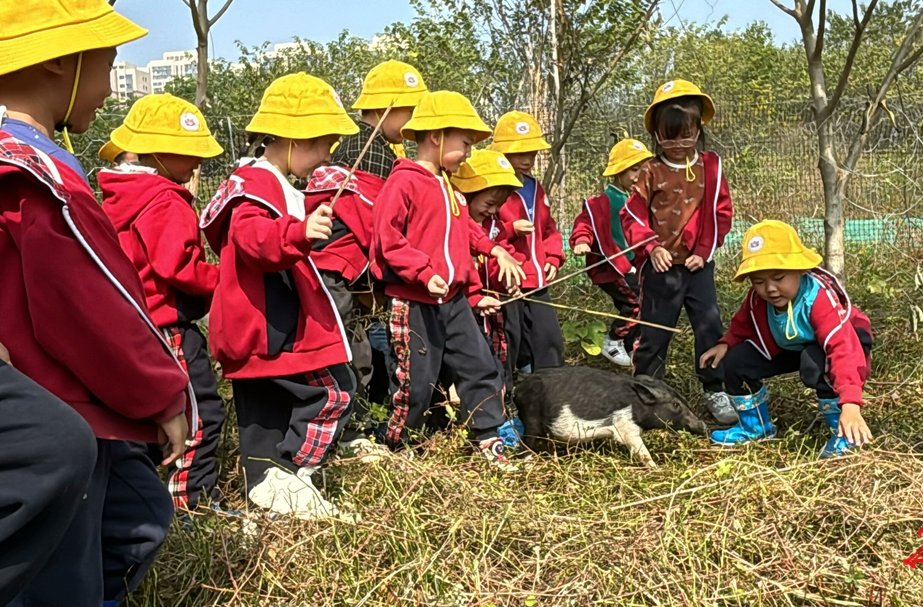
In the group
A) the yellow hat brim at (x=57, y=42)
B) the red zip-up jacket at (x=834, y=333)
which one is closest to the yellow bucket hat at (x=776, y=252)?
the red zip-up jacket at (x=834, y=333)

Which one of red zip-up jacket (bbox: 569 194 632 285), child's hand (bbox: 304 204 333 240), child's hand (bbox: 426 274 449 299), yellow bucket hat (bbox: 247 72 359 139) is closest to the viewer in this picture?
child's hand (bbox: 304 204 333 240)

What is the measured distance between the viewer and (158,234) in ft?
11.6

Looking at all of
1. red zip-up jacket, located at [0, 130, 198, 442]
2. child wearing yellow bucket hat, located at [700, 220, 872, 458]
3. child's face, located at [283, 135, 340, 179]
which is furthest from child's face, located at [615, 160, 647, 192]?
red zip-up jacket, located at [0, 130, 198, 442]

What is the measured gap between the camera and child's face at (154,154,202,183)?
370 cm

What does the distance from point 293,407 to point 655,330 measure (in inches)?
106

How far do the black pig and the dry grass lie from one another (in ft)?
1.66

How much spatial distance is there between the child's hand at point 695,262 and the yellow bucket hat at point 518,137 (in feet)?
3.81

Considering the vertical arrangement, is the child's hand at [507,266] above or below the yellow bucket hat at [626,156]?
below

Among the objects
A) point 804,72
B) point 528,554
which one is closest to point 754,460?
point 528,554

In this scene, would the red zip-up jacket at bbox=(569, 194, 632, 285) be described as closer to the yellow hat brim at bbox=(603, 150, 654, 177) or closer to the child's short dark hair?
the yellow hat brim at bbox=(603, 150, 654, 177)

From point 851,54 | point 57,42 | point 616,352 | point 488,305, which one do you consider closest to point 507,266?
point 488,305

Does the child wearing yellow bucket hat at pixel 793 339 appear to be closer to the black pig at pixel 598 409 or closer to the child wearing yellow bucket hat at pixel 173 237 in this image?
the black pig at pixel 598 409

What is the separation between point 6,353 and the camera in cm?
196

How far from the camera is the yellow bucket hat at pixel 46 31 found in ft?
6.53
